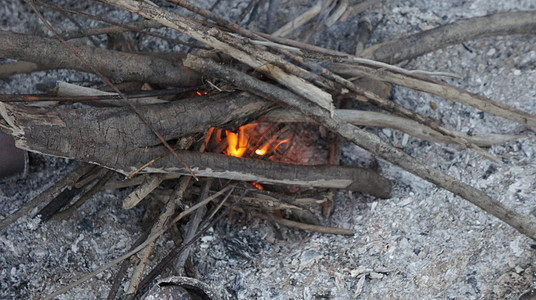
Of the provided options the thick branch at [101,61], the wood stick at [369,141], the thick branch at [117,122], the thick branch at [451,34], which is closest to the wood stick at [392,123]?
the thick branch at [117,122]

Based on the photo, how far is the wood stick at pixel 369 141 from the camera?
2.79 metres

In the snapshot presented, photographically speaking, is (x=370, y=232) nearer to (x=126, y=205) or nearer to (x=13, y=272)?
(x=126, y=205)

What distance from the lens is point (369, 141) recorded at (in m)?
2.97

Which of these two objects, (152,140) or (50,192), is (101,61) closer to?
(152,140)

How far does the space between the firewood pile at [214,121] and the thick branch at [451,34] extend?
1cm

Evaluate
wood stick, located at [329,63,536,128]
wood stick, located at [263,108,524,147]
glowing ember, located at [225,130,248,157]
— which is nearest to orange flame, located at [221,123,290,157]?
glowing ember, located at [225,130,248,157]

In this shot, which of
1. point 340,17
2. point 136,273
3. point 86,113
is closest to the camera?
point 86,113

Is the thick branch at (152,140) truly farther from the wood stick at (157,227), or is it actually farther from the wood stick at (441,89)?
the wood stick at (441,89)

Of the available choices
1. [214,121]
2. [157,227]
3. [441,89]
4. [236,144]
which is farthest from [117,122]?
[441,89]

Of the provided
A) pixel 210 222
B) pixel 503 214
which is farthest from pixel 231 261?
pixel 503 214

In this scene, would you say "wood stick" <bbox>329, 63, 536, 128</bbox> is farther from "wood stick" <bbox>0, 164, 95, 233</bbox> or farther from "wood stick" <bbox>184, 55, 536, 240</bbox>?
"wood stick" <bbox>0, 164, 95, 233</bbox>

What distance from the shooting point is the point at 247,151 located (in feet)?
11.5

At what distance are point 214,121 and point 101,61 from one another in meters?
0.81

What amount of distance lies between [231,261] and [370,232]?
959 millimetres
